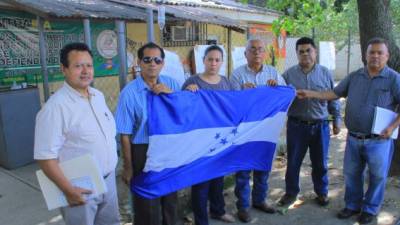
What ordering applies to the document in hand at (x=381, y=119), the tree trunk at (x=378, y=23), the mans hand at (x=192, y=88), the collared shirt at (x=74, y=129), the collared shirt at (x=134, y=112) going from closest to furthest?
the collared shirt at (x=74, y=129) → the collared shirt at (x=134, y=112) → the mans hand at (x=192, y=88) → the document in hand at (x=381, y=119) → the tree trunk at (x=378, y=23)

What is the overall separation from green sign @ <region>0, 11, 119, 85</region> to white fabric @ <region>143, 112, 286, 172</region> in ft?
12.3

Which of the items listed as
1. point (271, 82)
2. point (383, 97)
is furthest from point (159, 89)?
point (383, 97)

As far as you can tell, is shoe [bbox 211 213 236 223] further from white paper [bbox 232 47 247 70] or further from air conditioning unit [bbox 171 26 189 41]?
air conditioning unit [bbox 171 26 189 41]

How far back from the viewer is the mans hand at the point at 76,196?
2484mm

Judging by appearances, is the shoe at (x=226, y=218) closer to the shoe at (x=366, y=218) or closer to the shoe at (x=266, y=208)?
the shoe at (x=266, y=208)

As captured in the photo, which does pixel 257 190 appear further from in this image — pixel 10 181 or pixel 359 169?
pixel 10 181

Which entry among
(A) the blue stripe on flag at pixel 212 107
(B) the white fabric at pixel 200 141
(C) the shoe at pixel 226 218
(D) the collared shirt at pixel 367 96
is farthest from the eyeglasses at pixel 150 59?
(D) the collared shirt at pixel 367 96

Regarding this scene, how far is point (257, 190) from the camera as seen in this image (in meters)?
4.44

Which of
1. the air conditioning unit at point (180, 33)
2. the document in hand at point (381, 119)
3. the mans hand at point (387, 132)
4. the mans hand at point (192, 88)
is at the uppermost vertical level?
the air conditioning unit at point (180, 33)

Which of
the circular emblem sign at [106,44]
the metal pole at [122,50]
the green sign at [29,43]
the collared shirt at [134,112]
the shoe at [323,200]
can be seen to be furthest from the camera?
the circular emblem sign at [106,44]

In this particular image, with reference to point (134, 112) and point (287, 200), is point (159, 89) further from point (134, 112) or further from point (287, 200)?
point (287, 200)

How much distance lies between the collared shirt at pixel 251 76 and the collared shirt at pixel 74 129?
1783 millimetres

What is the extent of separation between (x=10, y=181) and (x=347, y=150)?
4270 millimetres

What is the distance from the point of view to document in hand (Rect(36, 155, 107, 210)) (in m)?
2.49
